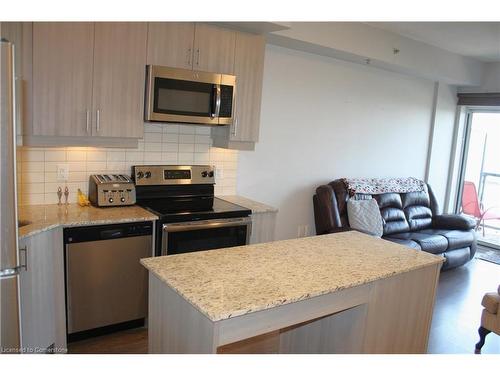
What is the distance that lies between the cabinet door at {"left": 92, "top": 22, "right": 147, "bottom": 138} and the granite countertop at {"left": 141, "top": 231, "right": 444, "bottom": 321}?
56.6 inches

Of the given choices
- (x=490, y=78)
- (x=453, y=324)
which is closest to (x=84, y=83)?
(x=453, y=324)

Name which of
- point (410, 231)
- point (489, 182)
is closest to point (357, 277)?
point (410, 231)

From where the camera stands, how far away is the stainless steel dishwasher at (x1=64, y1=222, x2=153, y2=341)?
9.53 ft

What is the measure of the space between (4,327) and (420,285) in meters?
2.07

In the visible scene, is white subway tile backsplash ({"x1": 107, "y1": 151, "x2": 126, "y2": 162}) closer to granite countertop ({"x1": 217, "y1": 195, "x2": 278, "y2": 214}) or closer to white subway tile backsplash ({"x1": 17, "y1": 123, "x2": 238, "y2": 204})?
white subway tile backsplash ({"x1": 17, "y1": 123, "x2": 238, "y2": 204})

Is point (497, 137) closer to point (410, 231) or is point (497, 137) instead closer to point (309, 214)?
point (410, 231)

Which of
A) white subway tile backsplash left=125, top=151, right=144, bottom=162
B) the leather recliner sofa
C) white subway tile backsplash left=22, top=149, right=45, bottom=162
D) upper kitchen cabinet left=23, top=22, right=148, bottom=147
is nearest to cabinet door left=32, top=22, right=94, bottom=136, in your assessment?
upper kitchen cabinet left=23, top=22, right=148, bottom=147

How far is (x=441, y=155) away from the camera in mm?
6645

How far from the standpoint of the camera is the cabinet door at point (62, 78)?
2.83 m

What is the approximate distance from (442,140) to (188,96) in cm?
463

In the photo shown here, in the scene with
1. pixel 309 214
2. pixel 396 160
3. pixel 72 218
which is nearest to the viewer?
pixel 72 218

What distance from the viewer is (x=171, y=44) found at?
131 inches

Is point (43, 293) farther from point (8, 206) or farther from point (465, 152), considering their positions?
point (465, 152)

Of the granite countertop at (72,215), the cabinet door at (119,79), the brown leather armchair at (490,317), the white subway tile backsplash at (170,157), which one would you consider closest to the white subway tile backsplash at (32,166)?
the granite countertop at (72,215)
